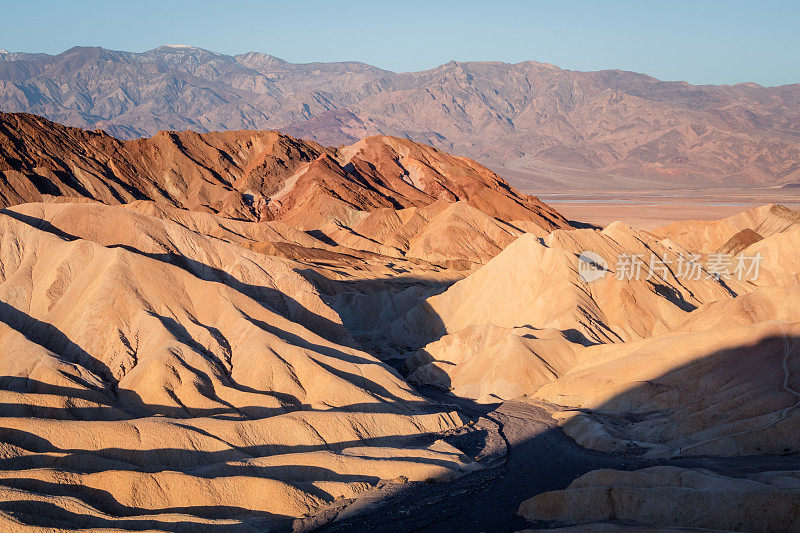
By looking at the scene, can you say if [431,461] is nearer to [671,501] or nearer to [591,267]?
[671,501]

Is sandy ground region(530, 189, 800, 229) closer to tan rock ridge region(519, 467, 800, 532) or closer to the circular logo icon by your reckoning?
the circular logo icon

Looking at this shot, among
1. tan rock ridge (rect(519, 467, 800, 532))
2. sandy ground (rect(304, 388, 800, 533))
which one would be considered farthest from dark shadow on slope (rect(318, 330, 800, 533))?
tan rock ridge (rect(519, 467, 800, 532))

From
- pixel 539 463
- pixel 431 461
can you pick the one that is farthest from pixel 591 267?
pixel 431 461

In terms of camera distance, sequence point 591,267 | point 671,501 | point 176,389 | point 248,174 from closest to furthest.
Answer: point 671,501, point 176,389, point 591,267, point 248,174

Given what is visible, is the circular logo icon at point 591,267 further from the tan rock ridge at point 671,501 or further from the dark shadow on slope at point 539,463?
the tan rock ridge at point 671,501

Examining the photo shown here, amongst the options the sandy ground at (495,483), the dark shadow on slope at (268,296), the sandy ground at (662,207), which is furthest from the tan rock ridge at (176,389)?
the sandy ground at (662,207)

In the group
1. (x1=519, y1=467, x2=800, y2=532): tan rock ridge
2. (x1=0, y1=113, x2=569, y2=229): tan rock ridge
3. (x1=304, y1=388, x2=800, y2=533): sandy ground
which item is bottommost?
(x1=304, y1=388, x2=800, y2=533): sandy ground

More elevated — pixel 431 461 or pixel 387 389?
pixel 387 389
